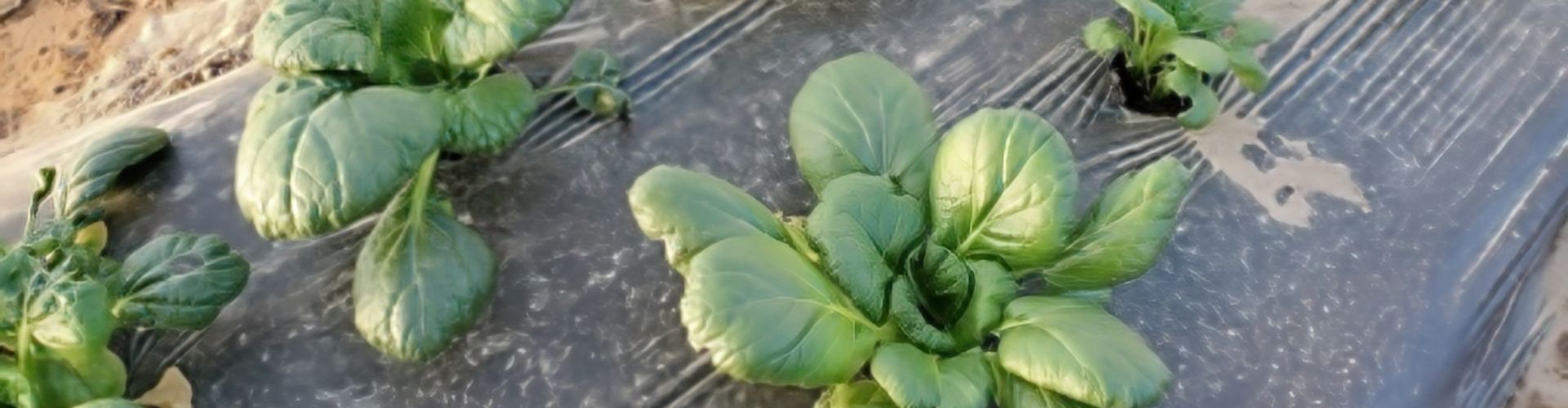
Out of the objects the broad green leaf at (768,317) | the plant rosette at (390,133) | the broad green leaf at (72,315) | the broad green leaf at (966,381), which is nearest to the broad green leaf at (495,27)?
the plant rosette at (390,133)

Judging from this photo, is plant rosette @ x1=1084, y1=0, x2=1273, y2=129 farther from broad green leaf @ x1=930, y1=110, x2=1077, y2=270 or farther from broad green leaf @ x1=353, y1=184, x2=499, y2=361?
broad green leaf @ x1=353, y1=184, x2=499, y2=361

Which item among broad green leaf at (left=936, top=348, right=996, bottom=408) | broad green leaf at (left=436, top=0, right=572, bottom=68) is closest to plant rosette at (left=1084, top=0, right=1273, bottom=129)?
broad green leaf at (left=936, top=348, right=996, bottom=408)

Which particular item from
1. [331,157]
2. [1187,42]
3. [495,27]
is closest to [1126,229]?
[1187,42]

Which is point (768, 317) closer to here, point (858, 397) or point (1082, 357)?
point (858, 397)

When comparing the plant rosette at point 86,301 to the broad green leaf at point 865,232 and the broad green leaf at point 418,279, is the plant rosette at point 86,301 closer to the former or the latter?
the broad green leaf at point 418,279

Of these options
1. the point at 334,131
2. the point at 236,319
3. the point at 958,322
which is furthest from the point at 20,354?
the point at 958,322

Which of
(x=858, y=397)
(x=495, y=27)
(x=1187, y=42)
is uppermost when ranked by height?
(x=495, y=27)
